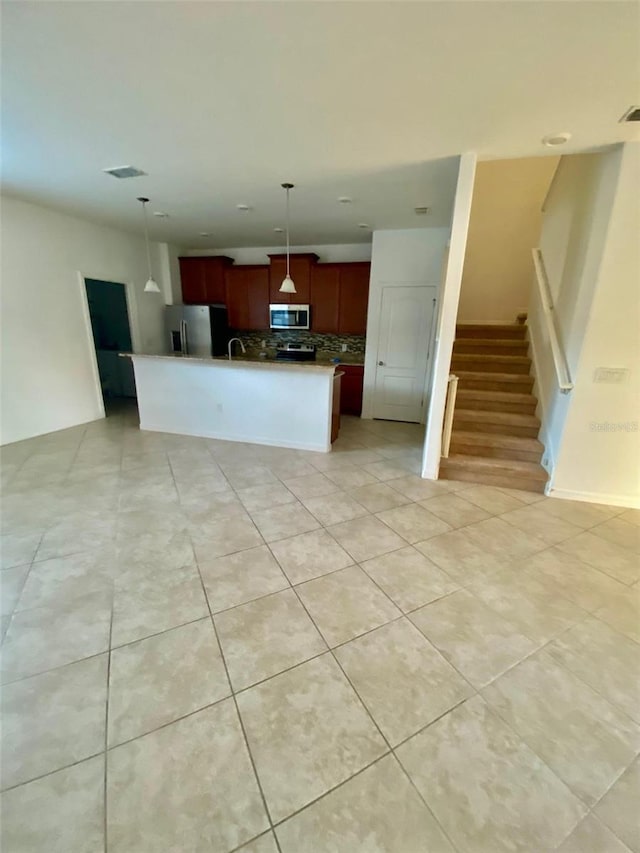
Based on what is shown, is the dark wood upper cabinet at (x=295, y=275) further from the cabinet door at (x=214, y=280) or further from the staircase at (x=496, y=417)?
the staircase at (x=496, y=417)

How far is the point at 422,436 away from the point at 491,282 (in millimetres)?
2753

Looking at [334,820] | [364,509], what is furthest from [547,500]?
[334,820]

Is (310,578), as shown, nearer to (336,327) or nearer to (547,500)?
(547,500)

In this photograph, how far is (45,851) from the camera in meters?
0.94

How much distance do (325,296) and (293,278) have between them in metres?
0.62

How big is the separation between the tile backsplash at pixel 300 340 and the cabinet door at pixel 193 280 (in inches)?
33.3

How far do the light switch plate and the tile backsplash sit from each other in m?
3.45

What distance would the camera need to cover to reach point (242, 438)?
4.26 metres

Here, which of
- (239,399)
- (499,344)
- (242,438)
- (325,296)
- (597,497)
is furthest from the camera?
(325,296)

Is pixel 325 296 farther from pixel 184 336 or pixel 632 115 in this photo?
pixel 632 115

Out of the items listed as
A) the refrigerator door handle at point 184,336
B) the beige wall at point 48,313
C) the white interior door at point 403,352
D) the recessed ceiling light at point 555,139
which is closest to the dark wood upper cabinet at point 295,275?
the white interior door at point 403,352

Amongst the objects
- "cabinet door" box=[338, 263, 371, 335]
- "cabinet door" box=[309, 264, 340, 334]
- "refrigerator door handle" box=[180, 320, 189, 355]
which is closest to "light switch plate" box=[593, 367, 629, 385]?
"cabinet door" box=[338, 263, 371, 335]

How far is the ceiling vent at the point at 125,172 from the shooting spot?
2.98m

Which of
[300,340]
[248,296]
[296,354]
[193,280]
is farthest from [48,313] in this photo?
[300,340]
